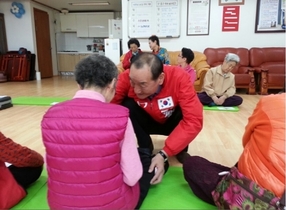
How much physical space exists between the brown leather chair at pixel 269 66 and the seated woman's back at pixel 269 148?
3897 mm

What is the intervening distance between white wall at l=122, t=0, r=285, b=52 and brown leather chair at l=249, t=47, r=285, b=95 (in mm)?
316

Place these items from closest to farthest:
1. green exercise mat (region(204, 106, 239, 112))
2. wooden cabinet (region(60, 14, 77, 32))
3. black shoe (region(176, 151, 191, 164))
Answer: black shoe (region(176, 151, 191, 164)) < green exercise mat (region(204, 106, 239, 112)) < wooden cabinet (region(60, 14, 77, 32))

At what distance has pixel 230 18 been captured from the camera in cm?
497

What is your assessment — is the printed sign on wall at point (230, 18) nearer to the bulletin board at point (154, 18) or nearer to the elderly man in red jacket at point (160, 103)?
the bulletin board at point (154, 18)

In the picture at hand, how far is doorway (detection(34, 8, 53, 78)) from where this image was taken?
7.38 m

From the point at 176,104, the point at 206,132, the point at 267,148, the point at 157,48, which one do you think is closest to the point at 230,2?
the point at 157,48

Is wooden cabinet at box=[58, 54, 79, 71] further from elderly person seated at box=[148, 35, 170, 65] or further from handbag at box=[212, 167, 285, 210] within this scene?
handbag at box=[212, 167, 285, 210]

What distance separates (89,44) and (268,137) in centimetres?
889

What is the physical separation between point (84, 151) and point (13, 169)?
2.20ft

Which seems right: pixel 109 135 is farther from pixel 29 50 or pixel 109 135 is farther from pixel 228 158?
pixel 29 50

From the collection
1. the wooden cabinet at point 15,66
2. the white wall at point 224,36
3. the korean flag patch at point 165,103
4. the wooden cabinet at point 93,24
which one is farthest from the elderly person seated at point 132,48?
the wooden cabinet at point 93,24

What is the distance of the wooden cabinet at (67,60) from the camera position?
28.2ft

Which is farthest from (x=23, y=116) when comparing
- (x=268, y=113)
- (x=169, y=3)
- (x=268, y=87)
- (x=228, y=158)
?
(x=268, y=87)

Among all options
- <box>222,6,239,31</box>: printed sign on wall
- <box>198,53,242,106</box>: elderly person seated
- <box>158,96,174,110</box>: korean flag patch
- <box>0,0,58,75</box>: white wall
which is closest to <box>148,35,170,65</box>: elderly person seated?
<box>198,53,242,106</box>: elderly person seated
